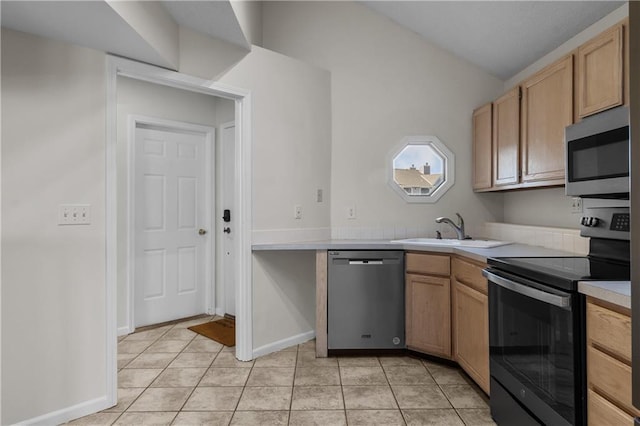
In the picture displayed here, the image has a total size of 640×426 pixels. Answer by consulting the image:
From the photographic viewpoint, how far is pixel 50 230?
1.93m

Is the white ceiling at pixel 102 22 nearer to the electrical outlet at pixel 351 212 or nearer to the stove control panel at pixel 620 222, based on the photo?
the electrical outlet at pixel 351 212

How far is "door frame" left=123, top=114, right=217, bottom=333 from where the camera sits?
11.2 feet

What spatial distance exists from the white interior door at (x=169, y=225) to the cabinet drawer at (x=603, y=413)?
3.45 m

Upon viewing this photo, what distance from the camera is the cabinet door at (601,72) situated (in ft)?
5.80

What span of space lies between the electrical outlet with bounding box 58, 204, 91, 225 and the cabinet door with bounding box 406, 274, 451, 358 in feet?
7.12

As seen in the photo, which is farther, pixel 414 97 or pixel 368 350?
pixel 414 97

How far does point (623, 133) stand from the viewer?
162cm

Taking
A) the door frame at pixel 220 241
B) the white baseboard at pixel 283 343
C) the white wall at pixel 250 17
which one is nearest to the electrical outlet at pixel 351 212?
the white baseboard at pixel 283 343

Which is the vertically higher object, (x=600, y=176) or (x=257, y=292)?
(x=600, y=176)

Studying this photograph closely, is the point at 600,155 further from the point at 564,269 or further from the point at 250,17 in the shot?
the point at 250,17

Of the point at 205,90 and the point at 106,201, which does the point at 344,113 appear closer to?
the point at 205,90

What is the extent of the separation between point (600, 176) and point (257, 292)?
229 centimetres

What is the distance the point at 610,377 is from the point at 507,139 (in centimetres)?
196

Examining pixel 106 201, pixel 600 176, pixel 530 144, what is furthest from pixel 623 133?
pixel 106 201
